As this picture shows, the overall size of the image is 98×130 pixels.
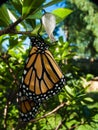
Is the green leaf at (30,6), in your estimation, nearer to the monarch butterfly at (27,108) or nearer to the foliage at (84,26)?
the monarch butterfly at (27,108)

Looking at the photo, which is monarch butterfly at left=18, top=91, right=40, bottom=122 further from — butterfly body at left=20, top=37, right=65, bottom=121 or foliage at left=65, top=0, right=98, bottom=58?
foliage at left=65, top=0, right=98, bottom=58

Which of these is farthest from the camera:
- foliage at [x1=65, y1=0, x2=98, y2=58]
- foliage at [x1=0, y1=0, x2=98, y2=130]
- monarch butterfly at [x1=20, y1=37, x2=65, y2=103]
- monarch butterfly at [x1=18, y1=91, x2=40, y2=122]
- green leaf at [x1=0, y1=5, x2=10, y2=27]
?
foliage at [x1=65, y1=0, x2=98, y2=58]

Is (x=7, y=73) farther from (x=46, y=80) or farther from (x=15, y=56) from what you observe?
(x=46, y=80)

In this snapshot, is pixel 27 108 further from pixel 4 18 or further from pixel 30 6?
pixel 30 6

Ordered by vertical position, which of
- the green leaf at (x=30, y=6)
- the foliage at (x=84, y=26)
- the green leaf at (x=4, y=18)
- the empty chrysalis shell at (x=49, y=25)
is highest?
the foliage at (x=84, y=26)

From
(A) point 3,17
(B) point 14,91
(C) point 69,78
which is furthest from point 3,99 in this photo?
(A) point 3,17

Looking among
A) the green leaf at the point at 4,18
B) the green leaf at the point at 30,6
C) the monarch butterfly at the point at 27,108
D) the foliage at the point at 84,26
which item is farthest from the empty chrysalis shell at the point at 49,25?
the foliage at the point at 84,26

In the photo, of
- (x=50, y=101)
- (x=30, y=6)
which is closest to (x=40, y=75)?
(x=30, y=6)

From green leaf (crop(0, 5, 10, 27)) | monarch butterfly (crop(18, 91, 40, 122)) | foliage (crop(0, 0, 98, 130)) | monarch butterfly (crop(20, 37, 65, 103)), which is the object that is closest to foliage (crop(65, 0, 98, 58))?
foliage (crop(0, 0, 98, 130))

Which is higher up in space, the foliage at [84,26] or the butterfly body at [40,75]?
the foliage at [84,26]
